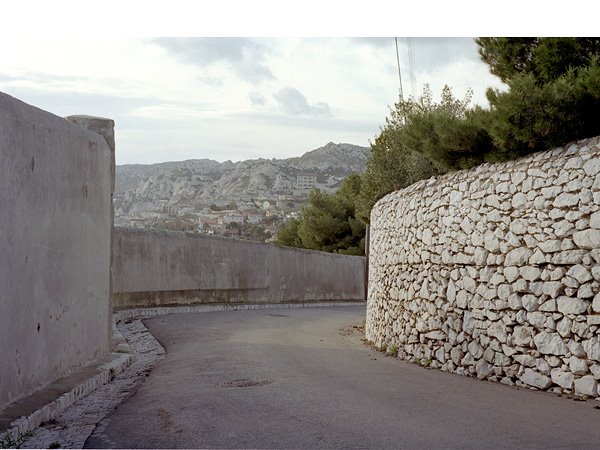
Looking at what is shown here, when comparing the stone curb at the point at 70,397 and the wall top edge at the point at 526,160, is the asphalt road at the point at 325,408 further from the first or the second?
the wall top edge at the point at 526,160

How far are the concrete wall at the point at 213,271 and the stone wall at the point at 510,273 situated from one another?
878 cm

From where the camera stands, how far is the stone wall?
9891 mm

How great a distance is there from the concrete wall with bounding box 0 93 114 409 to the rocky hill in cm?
7588

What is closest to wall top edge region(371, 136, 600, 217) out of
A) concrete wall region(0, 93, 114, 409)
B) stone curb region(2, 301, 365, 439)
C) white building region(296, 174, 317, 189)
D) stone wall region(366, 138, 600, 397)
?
stone wall region(366, 138, 600, 397)

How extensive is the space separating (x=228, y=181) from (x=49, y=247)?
97.6 meters

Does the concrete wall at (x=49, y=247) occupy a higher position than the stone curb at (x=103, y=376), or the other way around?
the concrete wall at (x=49, y=247)

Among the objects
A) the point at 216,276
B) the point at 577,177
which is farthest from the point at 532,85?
the point at 216,276

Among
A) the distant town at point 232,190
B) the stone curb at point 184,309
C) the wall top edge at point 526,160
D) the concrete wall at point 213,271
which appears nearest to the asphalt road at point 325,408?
the wall top edge at point 526,160

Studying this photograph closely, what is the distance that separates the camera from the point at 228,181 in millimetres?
106438

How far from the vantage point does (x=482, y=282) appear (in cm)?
1170

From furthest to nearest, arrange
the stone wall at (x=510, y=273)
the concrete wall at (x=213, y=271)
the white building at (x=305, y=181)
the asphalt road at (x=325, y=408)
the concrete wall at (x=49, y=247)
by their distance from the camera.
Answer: the white building at (x=305, y=181) → the concrete wall at (x=213, y=271) → the stone wall at (x=510, y=273) → the concrete wall at (x=49, y=247) → the asphalt road at (x=325, y=408)

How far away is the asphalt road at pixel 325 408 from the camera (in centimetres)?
695

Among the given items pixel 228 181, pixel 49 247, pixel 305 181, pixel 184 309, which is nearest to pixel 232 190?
pixel 228 181

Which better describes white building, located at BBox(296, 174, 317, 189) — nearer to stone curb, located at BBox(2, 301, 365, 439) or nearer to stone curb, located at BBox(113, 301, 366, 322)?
stone curb, located at BBox(113, 301, 366, 322)
